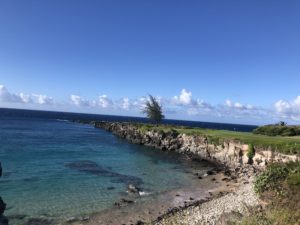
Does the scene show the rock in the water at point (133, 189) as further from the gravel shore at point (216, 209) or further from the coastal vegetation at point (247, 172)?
the gravel shore at point (216, 209)

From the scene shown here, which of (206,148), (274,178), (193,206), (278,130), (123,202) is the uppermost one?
(278,130)

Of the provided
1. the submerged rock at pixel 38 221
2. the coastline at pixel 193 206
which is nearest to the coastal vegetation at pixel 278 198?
the coastline at pixel 193 206

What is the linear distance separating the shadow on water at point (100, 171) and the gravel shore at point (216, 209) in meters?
11.5

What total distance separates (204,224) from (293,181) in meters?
7.22

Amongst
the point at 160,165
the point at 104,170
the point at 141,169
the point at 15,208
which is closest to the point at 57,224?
the point at 15,208

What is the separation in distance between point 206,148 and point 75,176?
2920 cm

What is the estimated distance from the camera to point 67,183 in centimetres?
3922

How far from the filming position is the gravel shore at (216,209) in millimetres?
25938

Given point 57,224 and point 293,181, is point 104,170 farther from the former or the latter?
point 293,181

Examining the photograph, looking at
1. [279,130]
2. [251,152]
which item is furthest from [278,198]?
[279,130]

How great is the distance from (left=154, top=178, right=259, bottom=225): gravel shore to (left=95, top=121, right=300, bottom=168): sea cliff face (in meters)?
14.9

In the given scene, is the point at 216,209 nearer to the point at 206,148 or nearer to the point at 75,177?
the point at 75,177

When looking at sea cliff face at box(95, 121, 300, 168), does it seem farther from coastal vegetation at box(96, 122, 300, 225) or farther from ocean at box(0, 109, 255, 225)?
ocean at box(0, 109, 255, 225)

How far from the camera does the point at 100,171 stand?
154 feet
